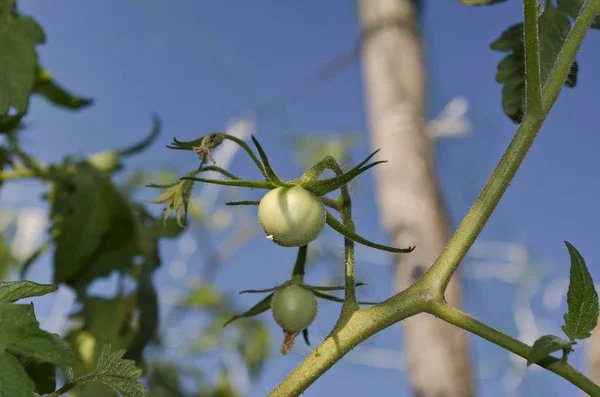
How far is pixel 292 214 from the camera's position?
0.42 metres

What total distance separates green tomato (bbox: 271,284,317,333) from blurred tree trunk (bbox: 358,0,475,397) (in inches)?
33.4

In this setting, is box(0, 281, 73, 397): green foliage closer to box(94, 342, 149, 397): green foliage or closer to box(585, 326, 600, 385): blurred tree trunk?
box(94, 342, 149, 397): green foliage

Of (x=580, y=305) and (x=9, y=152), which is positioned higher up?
(x=580, y=305)

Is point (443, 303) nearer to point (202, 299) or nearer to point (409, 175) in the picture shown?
point (409, 175)

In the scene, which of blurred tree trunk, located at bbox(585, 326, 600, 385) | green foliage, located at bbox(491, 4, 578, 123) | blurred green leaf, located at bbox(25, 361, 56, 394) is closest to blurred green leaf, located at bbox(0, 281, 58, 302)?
blurred green leaf, located at bbox(25, 361, 56, 394)

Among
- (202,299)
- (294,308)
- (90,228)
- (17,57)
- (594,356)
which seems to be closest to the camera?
(294,308)

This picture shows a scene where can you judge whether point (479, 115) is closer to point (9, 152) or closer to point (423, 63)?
point (423, 63)

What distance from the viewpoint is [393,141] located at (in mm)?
1804

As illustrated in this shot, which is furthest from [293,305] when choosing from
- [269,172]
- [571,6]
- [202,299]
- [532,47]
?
[202,299]

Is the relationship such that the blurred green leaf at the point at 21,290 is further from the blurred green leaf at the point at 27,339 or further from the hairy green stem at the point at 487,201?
the hairy green stem at the point at 487,201

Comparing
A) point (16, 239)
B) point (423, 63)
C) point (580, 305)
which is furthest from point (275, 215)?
point (16, 239)

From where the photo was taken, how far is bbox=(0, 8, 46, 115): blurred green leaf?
572 mm

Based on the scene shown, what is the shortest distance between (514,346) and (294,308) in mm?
152

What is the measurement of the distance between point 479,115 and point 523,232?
103 centimetres
